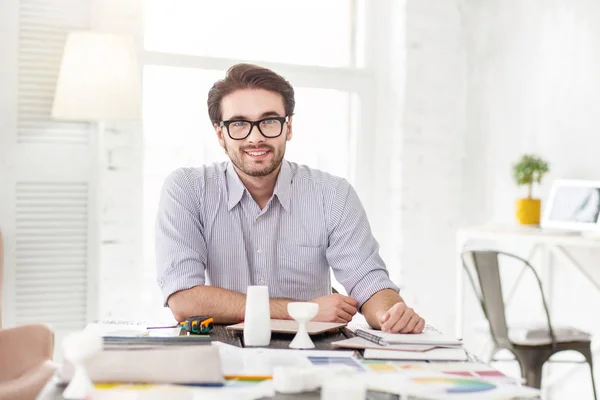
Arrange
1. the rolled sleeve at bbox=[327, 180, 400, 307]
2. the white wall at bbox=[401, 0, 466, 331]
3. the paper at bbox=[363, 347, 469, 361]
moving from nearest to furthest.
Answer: the paper at bbox=[363, 347, 469, 361]
the rolled sleeve at bbox=[327, 180, 400, 307]
the white wall at bbox=[401, 0, 466, 331]

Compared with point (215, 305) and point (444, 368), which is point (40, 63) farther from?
point (444, 368)

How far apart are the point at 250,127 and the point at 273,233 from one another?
1.07 ft

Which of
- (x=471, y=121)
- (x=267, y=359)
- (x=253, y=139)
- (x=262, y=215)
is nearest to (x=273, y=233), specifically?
(x=262, y=215)

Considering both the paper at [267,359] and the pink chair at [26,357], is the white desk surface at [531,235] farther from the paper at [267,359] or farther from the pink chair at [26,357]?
the pink chair at [26,357]

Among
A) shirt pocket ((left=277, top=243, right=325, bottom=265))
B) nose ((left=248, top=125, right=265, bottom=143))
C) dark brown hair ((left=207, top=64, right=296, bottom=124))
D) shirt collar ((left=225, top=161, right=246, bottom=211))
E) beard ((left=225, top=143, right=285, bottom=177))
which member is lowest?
shirt pocket ((left=277, top=243, right=325, bottom=265))

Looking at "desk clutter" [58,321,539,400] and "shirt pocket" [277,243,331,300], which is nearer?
"desk clutter" [58,321,539,400]

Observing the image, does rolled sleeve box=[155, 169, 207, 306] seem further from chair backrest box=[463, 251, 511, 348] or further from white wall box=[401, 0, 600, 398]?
white wall box=[401, 0, 600, 398]

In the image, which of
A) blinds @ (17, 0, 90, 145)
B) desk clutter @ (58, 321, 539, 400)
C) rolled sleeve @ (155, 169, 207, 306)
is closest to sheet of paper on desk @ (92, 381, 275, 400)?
desk clutter @ (58, 321, 539, 400)

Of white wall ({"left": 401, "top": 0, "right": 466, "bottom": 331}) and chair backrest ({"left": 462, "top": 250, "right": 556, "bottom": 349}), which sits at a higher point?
white wall ({"left": 401, "top": 0, "right": 466, "bottom": 331})

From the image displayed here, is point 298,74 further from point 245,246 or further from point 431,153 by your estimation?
point 245,246

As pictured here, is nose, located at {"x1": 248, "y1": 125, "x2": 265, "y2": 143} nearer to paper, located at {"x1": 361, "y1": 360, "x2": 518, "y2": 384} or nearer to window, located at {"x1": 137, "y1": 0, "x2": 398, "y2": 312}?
paper, located at {"x1": 361, "y1": 360, "x2": 518, "y2": 384}

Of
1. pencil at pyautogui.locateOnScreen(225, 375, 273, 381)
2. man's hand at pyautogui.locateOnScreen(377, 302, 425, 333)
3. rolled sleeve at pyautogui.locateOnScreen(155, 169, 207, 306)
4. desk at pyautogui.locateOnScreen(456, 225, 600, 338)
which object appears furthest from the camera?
desk at pyautogui.locateOnScreen(456, 225, 600, 338)

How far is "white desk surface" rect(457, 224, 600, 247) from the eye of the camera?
305 centimetres

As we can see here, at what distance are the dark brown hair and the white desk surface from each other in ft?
4.45
